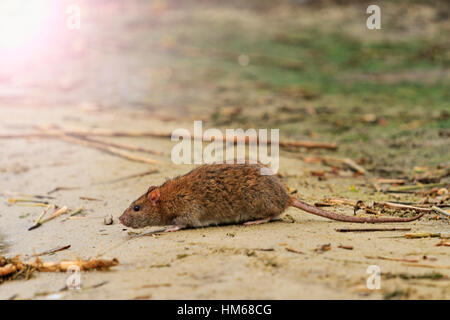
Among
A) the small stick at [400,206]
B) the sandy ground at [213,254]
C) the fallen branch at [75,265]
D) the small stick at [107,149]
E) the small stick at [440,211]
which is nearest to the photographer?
the sandy ground at [213,254]

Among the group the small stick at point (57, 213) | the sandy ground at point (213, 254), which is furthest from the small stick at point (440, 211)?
the small stick at point (57, 213)

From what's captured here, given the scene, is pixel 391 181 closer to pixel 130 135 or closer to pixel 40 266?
pixel 130 135

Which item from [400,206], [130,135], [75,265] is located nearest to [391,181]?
[400,206]

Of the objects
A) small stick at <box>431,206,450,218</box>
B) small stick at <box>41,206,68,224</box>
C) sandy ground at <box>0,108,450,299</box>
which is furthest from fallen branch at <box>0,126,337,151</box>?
small stick at <box>431,206,450,218</box>

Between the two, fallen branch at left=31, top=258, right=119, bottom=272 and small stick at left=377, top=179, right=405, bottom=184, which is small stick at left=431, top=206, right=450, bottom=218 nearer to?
small stick at left=377, top=179, right=405, bottom=184

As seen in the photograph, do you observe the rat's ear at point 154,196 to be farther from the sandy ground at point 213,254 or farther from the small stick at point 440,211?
the small stick at point 440,211

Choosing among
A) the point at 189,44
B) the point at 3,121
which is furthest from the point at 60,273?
the point at 189,44
